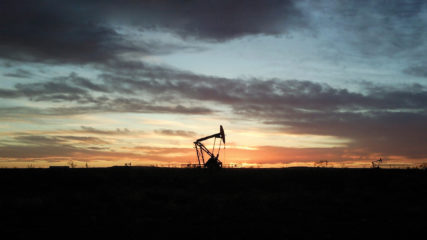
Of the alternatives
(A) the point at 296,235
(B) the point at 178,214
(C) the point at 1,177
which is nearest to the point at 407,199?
(A) the point at 296,235

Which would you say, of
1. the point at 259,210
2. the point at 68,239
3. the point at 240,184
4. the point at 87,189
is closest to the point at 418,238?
the point at 259,210

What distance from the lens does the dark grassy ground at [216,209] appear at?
450 inches

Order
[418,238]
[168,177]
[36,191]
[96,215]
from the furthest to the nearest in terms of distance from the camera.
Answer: [168,177] < [36,191] < [96,215] < [418,238]

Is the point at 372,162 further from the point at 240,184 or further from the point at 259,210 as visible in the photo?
the point at 259,210

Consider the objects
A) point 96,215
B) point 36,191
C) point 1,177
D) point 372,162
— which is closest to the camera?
point 96,215

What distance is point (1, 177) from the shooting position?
23.8m

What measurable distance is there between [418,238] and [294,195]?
27.6ft

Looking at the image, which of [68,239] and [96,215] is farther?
[96,215]

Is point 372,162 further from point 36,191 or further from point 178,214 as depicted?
point 36,191

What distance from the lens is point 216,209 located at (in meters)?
14.9

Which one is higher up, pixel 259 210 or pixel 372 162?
pixel 372 162

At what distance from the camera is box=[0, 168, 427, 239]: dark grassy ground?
450 inches

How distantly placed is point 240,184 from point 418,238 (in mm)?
14066

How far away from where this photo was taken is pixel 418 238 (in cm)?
1045
